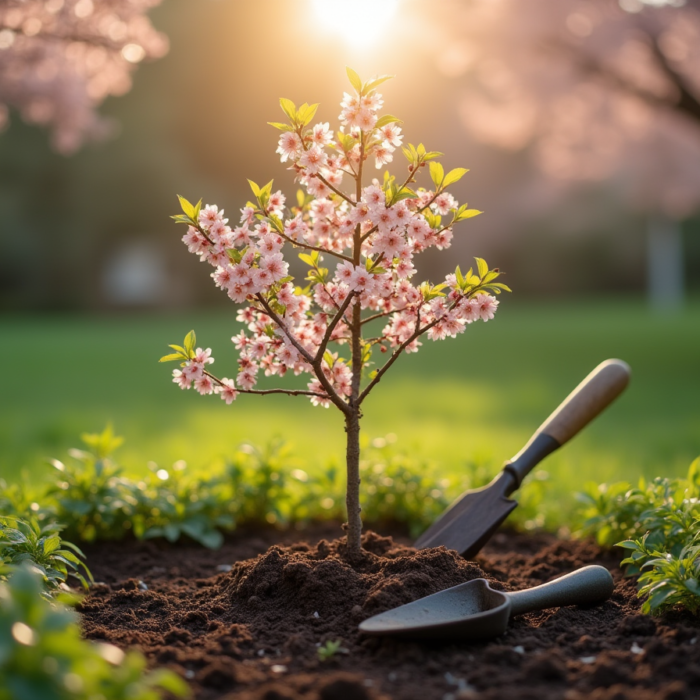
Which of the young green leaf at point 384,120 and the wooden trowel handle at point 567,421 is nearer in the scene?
the young green leaf at point 384,120

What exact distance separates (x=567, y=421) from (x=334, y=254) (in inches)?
48.6

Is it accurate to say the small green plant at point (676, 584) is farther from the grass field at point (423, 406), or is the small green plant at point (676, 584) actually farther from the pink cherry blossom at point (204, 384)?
the grass field at point (423, 406)

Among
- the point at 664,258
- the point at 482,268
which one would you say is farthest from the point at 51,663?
the point at 664,258

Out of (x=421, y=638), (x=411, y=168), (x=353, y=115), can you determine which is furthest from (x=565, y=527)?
(x=353, y=115)

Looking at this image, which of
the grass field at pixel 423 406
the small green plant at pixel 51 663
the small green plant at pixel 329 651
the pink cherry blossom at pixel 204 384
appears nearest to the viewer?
the small green plant at pixel 51 663

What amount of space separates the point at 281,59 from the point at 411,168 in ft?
84.0

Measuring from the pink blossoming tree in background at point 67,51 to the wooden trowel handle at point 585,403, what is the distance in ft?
16.3

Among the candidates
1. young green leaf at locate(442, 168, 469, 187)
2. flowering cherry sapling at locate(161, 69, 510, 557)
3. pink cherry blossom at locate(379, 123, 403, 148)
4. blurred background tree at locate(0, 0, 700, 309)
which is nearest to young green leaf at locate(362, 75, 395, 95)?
flowering cherry sapling at locate(161, 69, 510, 557)

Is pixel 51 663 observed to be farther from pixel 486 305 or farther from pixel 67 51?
pixel 67 51

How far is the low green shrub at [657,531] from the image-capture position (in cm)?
232

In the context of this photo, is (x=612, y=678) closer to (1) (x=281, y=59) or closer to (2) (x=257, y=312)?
(2) (x=257, y=312)

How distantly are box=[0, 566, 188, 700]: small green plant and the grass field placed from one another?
6.89 feet

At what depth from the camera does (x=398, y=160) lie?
24859 millimetres

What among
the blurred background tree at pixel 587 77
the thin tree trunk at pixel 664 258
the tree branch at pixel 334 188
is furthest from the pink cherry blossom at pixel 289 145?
the thin tree trunk at pixel 664 258
